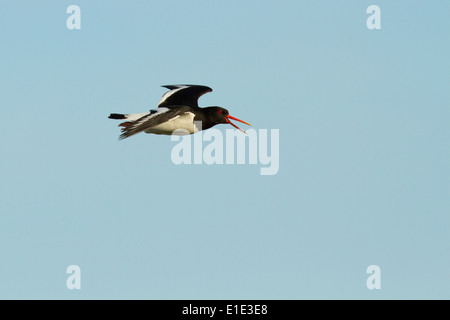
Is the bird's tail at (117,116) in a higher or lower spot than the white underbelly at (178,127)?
higher

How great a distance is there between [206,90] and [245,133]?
1.79 meters

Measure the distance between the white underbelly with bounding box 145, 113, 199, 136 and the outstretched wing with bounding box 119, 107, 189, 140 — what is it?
0.46 ft

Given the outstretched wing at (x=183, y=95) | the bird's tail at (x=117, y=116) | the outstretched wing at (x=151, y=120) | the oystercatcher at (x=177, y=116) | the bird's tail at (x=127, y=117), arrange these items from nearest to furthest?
the outstretched wing at (x=151, y=120) < the oystercatcher at (x=177, y=116) < the bird's tail at (x=127, y=117) < the bird's tail at (x=117, y=116) < the outstretched wing at (x=183, y=95)

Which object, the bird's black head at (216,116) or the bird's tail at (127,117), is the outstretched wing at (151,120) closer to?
the bird's tail at (127,117)

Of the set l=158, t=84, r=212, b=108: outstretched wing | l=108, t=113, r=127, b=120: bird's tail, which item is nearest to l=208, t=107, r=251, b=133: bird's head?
l=158, t=84, r=212, b=108: outstretched wing

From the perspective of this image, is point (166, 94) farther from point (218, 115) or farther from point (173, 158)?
point (173, 158)

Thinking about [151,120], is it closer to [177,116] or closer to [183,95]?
[177,116]

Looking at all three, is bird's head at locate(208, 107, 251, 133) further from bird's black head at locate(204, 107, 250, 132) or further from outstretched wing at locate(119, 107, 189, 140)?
outstretched wing at locate(119, 107, 189, 140)

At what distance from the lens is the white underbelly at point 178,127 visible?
16906mm

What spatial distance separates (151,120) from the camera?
53.3 ft

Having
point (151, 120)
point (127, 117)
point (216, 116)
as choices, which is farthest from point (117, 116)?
point (216, 116)

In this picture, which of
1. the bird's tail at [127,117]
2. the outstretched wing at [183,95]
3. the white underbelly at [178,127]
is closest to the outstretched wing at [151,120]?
the white underbelly at [178,127]

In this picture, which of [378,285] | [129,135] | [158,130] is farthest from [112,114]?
[378,285]

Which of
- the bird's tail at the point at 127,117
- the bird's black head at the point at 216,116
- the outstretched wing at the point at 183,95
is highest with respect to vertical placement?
Answer: the outstretched wing at the point at 183,95
